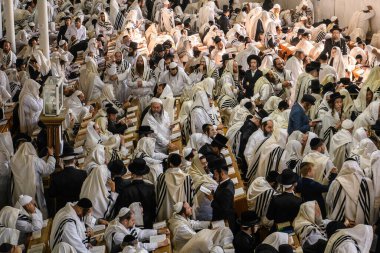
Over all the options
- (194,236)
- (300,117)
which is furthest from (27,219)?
(300,117)

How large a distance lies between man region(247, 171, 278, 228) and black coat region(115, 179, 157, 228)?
155 centimetres

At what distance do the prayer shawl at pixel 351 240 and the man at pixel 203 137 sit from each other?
495cm

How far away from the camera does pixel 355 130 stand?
1773 centimetres

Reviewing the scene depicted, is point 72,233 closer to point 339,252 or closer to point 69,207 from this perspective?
point 69,207

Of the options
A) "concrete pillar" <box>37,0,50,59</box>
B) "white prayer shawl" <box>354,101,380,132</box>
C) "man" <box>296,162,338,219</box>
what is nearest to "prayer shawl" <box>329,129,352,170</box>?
"white prayer shawl" <box>354,101,380,132</box>

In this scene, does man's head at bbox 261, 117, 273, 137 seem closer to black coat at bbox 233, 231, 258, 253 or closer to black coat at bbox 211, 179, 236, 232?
black coat at bbox 211, 179, 236, 232

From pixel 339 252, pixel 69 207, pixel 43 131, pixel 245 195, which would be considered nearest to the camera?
pixel 339 252

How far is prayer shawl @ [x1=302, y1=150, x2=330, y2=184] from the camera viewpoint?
51.5 ft

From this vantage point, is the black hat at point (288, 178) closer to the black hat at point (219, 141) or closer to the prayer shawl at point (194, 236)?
the prayer shawl at point (194, 236)

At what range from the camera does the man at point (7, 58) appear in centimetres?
2395

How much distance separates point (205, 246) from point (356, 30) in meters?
16.2

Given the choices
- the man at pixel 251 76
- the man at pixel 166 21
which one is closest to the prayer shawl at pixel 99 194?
the man at pixel 251 76

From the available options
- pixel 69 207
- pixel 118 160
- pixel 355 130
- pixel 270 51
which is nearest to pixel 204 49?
pixel 270 51

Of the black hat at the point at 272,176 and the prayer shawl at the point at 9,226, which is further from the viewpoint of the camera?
the black hat at the point at 272,176
